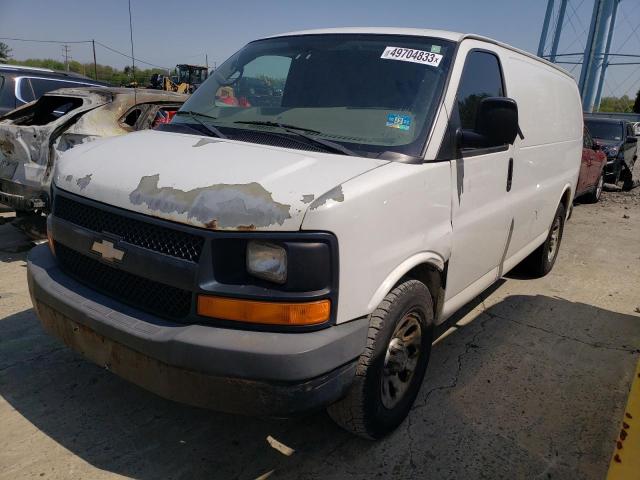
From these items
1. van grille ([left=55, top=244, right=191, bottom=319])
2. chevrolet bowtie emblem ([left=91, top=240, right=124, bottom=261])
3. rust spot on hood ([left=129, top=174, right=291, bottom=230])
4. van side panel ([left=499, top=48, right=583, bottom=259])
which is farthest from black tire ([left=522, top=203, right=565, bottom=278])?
chevrolet bowtie emblem ([left=91, top=240, right=124, bottom=261])

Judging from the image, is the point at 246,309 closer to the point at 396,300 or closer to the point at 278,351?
the point at 278,351

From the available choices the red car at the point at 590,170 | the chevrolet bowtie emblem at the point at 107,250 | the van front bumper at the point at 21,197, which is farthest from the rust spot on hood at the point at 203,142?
the red car at the point at 590,170

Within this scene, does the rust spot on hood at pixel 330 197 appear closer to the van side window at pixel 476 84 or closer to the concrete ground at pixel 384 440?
the van side window at pixel 476 84

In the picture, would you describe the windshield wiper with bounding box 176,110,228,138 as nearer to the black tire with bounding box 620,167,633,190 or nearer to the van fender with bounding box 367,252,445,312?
the van fender with bounding box 367,252,445,312

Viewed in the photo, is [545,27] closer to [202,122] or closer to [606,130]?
[606,130]

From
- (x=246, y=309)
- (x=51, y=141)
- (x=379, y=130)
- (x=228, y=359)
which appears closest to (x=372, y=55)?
(x=379, y=130)

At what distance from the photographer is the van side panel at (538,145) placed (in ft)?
12.9

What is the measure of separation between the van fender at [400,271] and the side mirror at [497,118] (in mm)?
767

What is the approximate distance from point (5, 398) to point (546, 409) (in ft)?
10.6

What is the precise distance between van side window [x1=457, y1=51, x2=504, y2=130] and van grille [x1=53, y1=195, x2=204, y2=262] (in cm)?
176

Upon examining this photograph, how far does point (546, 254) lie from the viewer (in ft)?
18.4

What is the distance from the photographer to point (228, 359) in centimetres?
206

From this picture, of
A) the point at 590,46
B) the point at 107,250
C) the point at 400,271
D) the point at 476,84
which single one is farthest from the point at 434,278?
the point at 590,46

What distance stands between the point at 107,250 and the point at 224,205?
68cm
